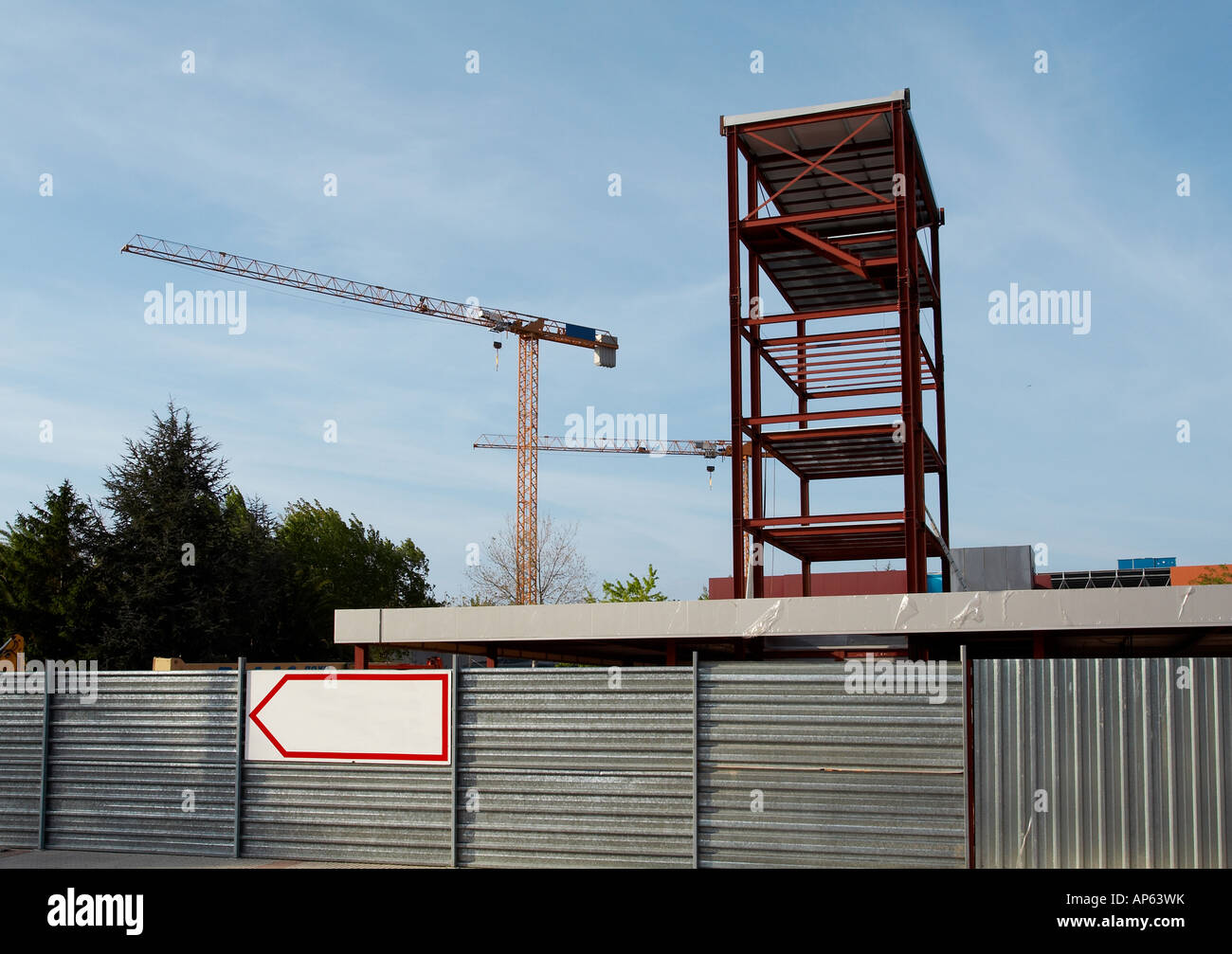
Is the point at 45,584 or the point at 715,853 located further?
the point at 45,584

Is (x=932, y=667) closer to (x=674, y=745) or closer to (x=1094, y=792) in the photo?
(x=1094, y=792)

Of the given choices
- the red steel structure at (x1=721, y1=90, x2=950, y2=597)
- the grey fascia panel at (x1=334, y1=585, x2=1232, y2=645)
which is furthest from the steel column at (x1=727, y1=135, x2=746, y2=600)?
the grey fascia panel at (x1=334, y1=585, x2=1232, y2=645)

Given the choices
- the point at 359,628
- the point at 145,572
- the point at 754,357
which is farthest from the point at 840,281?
the point at 145,572

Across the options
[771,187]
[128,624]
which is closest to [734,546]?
[771,187]

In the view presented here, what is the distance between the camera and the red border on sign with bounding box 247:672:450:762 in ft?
43.8

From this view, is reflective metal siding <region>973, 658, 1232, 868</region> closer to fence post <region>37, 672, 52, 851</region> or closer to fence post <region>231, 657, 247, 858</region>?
fence post <region>231, 657, 247, 858</region>

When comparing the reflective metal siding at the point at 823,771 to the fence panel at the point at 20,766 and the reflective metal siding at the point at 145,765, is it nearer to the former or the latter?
the reflective metal siding at the point at 145,765

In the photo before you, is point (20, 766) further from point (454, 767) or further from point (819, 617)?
point (819, 617)

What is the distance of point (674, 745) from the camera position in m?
12.5

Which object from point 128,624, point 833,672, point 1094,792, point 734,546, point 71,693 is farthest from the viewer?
point 128,624

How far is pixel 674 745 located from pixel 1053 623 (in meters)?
4.30

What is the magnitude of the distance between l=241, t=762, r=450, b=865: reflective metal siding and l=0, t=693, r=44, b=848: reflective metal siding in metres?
3.21

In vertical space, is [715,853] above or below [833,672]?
below
